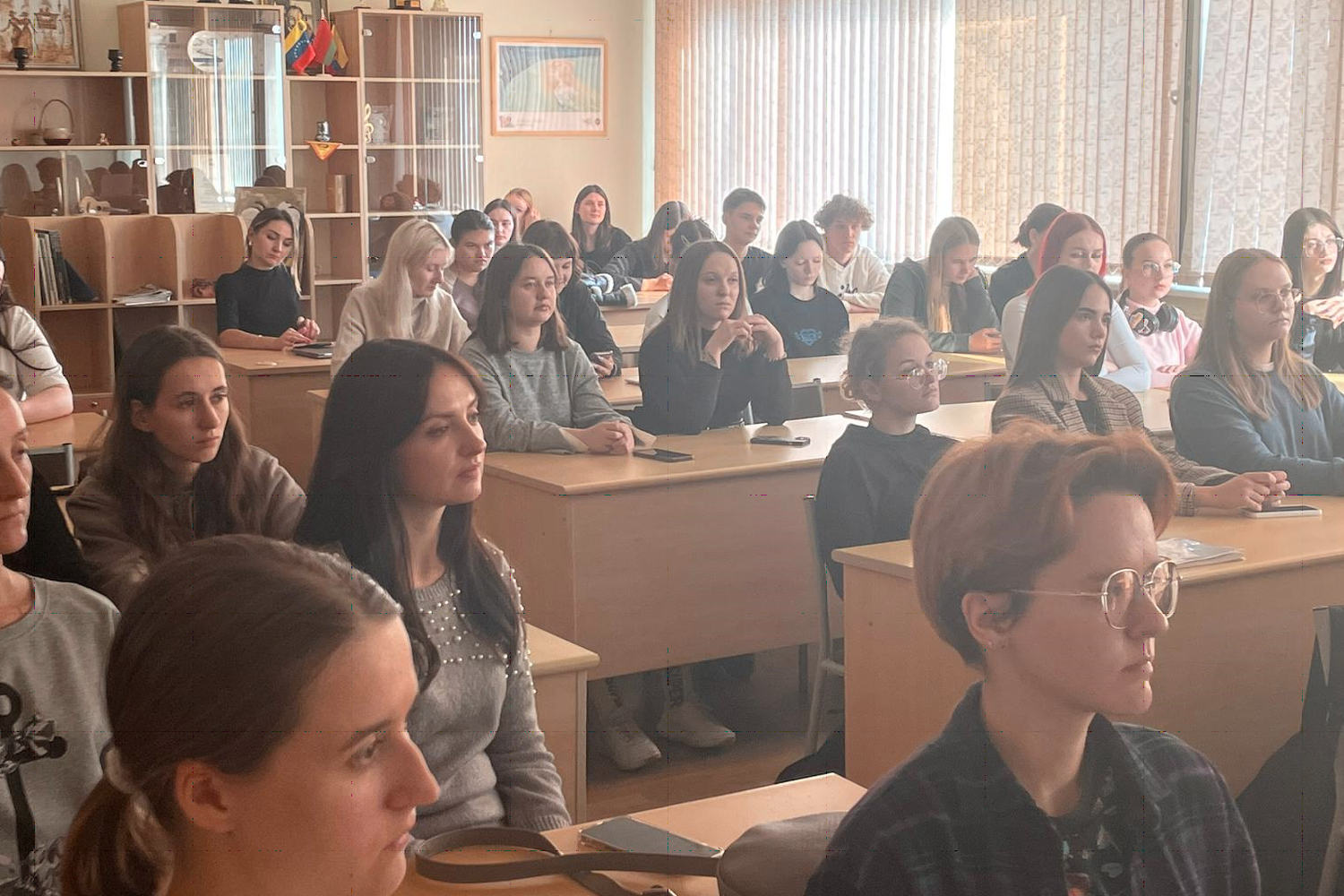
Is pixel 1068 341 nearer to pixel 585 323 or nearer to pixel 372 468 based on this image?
pixel 372 468

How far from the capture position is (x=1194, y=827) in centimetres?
83

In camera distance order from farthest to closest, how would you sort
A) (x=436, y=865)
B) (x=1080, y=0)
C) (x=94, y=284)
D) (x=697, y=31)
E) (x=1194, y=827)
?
(x=697, y=31) → (x=94, y=284) → (x=1080, y=0) → (x=436, y=865) → (x=1194, y=827)

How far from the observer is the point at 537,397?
10.5ft

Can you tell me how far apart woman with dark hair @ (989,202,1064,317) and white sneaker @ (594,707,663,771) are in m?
1.79

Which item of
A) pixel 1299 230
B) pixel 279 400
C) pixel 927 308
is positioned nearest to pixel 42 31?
pixel 279 400

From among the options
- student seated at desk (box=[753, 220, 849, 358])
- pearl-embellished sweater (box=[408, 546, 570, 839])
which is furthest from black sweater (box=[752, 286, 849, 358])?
pearl-embellished sweater (box=[408, 546, 570, 839])

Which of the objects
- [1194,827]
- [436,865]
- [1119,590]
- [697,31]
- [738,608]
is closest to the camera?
[1119,590]

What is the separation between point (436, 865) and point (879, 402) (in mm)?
1357

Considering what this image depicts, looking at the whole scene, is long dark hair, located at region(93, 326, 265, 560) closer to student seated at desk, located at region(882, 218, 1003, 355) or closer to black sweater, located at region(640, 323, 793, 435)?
black sweater, located at region(640, 323, 793, 435)

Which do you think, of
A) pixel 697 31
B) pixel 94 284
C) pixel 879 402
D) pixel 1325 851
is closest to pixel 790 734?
pixel 879 402

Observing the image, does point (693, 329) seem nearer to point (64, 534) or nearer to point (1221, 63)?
point (1221, 63)

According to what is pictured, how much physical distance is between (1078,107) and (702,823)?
276 centimetres

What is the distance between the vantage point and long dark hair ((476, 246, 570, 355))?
10.2 ft

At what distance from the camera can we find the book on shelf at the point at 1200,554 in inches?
74.6
